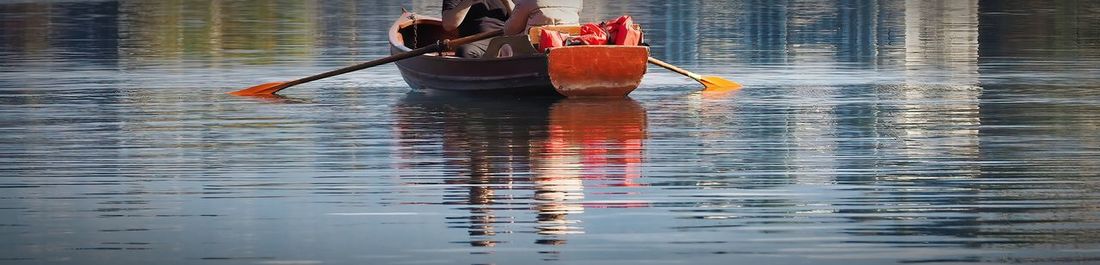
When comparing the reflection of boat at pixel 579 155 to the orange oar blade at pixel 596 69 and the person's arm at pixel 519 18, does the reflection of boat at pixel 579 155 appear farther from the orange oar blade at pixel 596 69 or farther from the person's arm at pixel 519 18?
the person's arm at pixel 519 18

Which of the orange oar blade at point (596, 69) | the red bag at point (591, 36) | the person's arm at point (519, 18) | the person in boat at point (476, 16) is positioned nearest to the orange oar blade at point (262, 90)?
the person in boat at point (476, 16)

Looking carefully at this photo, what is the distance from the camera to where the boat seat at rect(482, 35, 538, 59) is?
2319cm

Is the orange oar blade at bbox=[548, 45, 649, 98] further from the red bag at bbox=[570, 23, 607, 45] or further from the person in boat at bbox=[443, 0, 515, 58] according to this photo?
the person in boat at bbox=[443, 0, 515, 58]

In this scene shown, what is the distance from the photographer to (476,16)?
83.0ft

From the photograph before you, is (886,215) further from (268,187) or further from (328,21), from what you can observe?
(328,21)

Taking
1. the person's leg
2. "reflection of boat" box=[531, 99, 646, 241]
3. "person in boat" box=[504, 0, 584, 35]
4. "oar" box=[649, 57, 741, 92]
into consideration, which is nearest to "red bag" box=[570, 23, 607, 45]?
"person in boat" box=[504, 0, 584, 35]

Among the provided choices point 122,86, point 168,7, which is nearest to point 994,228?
point 122,86

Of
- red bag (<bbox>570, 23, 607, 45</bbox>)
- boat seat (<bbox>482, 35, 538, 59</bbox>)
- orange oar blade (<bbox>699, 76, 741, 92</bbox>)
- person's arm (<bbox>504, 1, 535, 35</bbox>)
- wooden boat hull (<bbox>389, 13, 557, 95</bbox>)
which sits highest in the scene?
person's arm (<bbox>504, 1, 535, 35</bbox>)

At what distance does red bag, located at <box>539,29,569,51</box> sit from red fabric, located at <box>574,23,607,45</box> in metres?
0.16

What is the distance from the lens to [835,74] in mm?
28500

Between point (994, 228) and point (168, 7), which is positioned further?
point (168, 7)

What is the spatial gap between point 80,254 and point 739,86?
50.0ft

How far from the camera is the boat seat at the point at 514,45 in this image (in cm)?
2319

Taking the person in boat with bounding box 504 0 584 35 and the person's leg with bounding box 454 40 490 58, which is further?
the person's leg with bounding box 454 40 490 58
